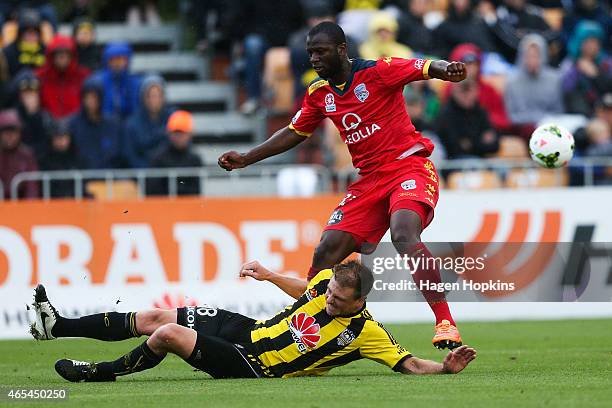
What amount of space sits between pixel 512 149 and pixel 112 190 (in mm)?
5483

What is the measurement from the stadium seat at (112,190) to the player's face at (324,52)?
6344 millimetres

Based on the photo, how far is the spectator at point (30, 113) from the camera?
1816cm

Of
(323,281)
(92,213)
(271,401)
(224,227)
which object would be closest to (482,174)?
(224,227)

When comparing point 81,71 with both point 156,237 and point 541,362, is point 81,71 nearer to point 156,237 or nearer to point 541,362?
point 156,237

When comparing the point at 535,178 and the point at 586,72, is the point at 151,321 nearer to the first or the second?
the point at 535,178

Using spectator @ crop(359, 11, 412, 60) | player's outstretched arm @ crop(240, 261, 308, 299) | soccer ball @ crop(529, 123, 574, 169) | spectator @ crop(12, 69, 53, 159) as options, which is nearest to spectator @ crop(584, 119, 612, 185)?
spectator @ crop(359, 11, 412, 60)

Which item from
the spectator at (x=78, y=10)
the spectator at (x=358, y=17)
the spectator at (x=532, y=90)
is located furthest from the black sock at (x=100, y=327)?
the spectator at (x=78, y=10)

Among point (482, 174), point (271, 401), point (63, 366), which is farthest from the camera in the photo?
point (482, 174)

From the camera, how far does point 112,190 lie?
1669 centimetres

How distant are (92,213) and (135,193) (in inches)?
40.4

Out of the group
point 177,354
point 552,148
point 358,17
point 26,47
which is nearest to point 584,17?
point 358,17

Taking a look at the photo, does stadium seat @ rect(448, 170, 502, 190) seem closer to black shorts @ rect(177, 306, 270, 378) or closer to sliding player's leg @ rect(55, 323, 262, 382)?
black shorts @ rect(177, 306, 270, 378)

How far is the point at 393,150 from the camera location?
11062 mm

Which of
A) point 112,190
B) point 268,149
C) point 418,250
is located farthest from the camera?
point 112,190
